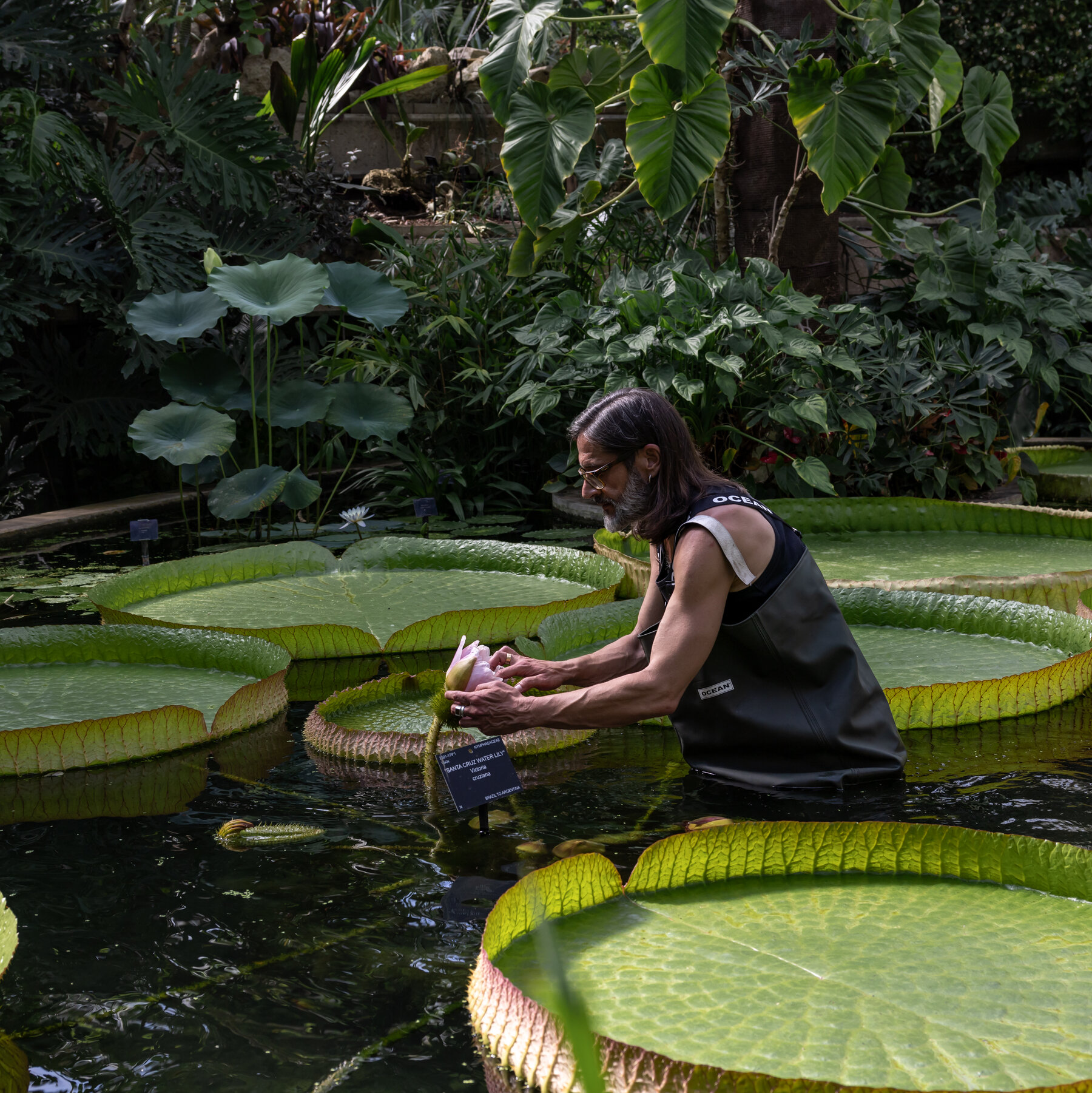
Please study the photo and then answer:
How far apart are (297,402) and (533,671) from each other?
3.63 metres

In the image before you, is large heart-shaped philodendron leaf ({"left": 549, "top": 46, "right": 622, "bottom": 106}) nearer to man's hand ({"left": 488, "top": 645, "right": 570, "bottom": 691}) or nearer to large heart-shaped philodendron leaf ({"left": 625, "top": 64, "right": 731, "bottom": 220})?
large heart-shaped philodendron leaf ({"left": 625, "top": 64, "right": 731, "bottom": 220})

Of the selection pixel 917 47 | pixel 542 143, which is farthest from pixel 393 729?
pixel 917 47

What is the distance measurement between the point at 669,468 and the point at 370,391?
366cm

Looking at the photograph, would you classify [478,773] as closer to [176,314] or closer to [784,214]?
[784,214]

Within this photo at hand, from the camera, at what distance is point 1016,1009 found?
1.38m

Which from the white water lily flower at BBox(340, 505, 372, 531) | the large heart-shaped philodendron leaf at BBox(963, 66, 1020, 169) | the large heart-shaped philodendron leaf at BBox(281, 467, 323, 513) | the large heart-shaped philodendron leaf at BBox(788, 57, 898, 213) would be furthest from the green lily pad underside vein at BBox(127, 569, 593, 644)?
the large heart-shaped philodendron leaf at BBox(963, 66, 1020, 169)

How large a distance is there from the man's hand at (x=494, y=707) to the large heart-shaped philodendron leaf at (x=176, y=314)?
374 cm

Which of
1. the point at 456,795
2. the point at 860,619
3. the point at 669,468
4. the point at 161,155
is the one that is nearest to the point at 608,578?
the point at 860,619

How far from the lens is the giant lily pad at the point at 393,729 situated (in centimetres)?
261

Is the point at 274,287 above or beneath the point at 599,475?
above

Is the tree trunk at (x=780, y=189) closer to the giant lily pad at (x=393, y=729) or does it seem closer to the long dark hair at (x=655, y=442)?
the giant lily pad at (x=393, y=729)

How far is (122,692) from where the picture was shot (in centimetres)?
304

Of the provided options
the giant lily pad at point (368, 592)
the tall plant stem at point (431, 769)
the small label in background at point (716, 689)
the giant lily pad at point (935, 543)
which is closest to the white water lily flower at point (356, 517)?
the giant lily pad at point (368, 592)

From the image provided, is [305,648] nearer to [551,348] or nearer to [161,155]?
[551,348]
